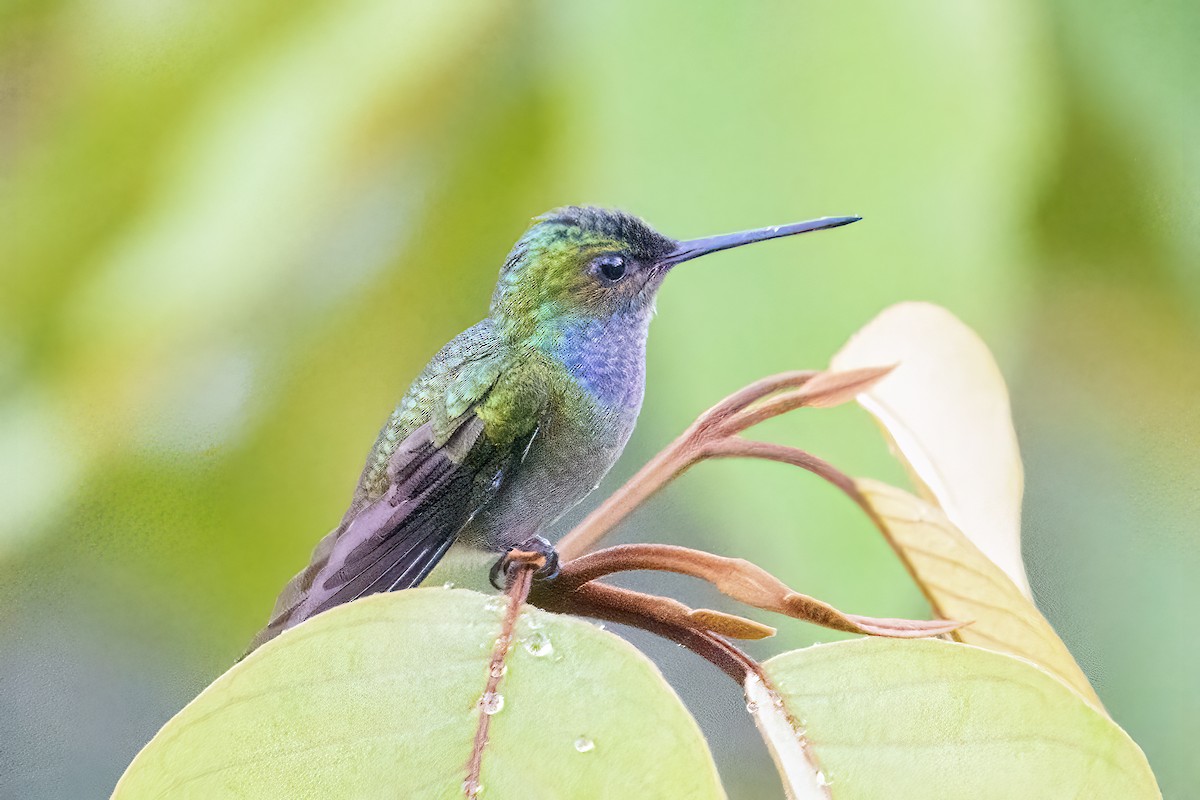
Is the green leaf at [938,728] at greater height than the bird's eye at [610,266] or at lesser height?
lesser

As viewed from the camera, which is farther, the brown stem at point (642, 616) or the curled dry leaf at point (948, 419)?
the curled dry leaf at point (948, 419)

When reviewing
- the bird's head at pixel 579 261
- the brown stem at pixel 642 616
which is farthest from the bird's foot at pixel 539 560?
the bird's head at pixel 579 261

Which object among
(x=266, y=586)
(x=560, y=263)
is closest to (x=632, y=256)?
(x=560, y=263)

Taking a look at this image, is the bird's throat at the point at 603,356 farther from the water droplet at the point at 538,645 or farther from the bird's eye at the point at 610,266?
the water droplet at the point at 538,645

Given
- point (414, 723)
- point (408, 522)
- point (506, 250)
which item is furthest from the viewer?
point (506, 250)

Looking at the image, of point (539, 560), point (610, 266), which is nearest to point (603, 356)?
point (610, 266)

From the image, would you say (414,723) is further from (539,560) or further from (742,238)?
(742,238)

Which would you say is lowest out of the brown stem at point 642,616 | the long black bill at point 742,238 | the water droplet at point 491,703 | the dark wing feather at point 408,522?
the brown stem at point 642,616
